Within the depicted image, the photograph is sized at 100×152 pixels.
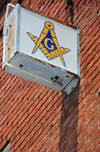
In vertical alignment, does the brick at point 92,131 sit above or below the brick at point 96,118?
below

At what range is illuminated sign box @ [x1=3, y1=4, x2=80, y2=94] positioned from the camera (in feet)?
14.6

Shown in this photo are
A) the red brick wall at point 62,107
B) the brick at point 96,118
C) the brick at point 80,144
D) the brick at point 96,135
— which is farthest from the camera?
the red brick wall at point 62,107

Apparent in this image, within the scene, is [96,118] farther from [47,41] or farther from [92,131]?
[47,41]

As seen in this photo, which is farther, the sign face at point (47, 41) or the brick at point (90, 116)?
the sign face at point (47, 41)

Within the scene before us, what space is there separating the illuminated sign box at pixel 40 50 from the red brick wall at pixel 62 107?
185mm

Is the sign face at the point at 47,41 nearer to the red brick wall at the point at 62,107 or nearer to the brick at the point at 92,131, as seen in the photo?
the red brick wall at the point at 62,107

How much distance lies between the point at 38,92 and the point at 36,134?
66 centimetres

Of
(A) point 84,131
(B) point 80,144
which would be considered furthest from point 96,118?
(B) point 80,144

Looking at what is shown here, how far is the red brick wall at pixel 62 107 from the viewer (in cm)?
442

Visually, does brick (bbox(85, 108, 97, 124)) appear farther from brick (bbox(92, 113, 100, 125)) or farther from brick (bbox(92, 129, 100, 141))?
brick (bbox(92, 129, 100, 141))

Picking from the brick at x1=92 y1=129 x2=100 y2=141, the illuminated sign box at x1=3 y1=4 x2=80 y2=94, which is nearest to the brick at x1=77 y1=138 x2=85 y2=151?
the brick at x1=92 y1=129 x2=100 y2=141

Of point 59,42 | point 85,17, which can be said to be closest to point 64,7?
point 85,17

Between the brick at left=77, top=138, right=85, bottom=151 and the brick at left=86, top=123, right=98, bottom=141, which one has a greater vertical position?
the brick at left=86, top=123, right=98, bottom=141

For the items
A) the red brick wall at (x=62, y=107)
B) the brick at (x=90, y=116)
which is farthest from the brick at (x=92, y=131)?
the brick at (x=90, y=116)
